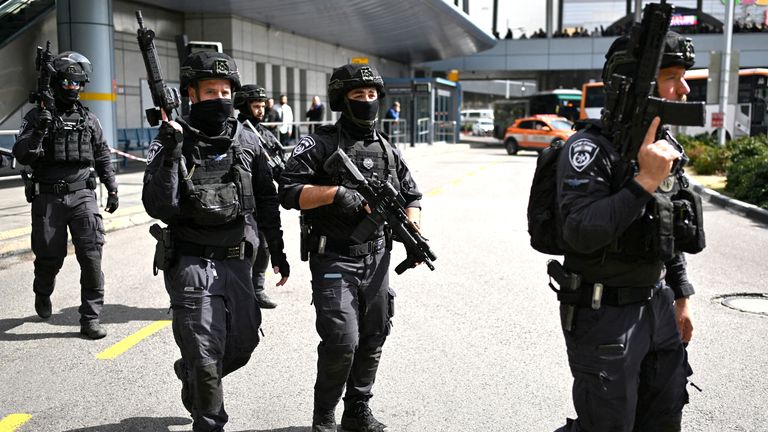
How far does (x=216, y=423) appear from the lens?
3.32 m

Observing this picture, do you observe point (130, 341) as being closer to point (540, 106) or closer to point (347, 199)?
point (347, 199)

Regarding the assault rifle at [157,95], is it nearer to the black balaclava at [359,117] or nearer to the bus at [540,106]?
the black balaclava at [359,117]

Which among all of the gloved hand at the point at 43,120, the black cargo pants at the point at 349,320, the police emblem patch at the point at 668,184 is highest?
the gloved hand at the point at 43,120

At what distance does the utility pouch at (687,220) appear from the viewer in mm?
2670

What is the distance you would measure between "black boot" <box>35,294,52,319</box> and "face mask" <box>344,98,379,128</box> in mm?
3407

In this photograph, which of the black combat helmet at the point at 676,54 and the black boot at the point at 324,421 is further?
the black boot at the point at 324,421

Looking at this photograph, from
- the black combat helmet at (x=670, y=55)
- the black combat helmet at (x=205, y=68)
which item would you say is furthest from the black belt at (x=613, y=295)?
the black combat helmet at (x=205, y=68)

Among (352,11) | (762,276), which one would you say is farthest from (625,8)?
(762,276)

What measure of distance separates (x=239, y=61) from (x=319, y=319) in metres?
22.7

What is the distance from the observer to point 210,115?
354cm

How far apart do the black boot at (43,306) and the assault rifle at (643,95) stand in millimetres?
4833

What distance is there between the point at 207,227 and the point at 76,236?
8.30 ft

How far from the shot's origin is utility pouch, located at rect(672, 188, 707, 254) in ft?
8.76

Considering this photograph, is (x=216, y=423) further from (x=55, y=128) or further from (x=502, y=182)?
(x=502, y=182)
